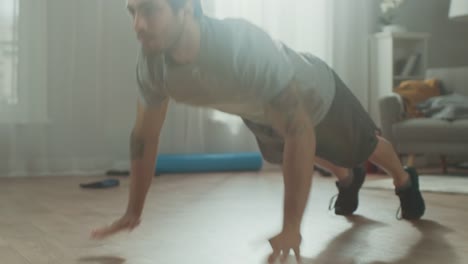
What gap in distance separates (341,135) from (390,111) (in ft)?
6.42

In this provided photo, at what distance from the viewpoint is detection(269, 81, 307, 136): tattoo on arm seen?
4.01ft

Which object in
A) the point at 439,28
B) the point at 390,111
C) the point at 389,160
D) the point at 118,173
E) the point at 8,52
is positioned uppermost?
the point at 439,28

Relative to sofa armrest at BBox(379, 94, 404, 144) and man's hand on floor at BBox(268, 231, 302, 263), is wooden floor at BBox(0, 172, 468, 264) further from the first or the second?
sofa armrest at BBox(379, 94, 404, 144)

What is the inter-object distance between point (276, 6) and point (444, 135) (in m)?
1.31

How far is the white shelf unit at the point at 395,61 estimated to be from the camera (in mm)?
4051

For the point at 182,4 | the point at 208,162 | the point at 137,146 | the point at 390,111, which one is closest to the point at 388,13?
the point at 390,111

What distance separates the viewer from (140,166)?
1422 mm

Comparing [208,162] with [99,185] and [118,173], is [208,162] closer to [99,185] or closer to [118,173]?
[118,173]

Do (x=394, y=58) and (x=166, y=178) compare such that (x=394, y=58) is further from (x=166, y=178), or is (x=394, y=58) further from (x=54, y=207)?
(x=54, y=207)

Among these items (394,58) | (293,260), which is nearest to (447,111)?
(394,58)

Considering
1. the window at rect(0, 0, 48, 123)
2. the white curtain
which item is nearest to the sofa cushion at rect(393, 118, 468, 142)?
the white curtain

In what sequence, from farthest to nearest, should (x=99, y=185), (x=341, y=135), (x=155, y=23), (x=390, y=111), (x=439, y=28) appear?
(x=439, y=28)
(x=390, y=111)
(x=99, y=185)
(x=341, y=135)
(x=155, y=23)

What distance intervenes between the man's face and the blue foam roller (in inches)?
85.1

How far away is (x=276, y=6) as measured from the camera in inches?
153
